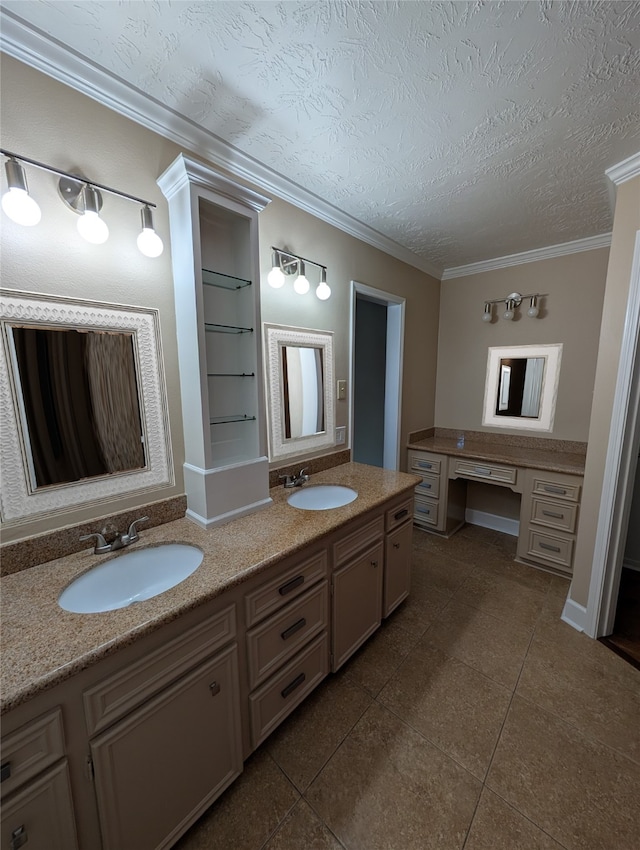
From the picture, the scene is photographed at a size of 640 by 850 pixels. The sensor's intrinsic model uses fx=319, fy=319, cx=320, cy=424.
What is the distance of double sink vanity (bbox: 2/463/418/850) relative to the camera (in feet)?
2.37

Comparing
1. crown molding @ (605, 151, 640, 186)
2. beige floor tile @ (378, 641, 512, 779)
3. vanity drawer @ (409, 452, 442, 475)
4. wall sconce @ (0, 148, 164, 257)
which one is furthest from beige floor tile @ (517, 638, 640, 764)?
wall sconce @ (0, 148, 164, 257)

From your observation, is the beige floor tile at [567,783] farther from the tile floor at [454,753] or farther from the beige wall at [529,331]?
the beige wall at [529,331]

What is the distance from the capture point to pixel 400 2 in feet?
2.89

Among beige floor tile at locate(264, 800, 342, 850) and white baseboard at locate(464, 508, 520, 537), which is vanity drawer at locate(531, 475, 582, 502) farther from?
beige floor tile at locate(264, 800, 342, 850)

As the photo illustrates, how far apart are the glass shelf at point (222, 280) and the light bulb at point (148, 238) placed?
0.74 ft

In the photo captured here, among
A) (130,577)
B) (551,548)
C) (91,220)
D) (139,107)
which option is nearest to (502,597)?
(551,548)

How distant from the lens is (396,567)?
1.92 m

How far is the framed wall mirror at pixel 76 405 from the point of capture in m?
1.04

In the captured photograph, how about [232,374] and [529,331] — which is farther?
[529,331]

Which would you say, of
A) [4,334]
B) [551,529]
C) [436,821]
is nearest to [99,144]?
[4,334]

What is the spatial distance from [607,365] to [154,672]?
2.34m

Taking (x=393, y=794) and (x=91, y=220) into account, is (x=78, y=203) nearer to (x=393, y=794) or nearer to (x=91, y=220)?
(x=91, y=220)

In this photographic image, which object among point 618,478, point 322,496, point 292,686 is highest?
point 618,478

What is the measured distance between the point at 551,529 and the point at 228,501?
7.77ft
